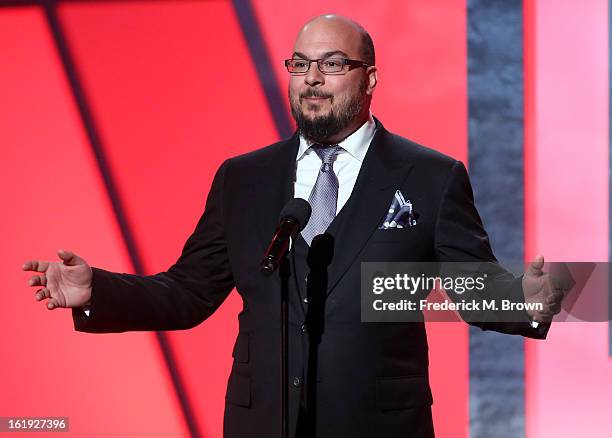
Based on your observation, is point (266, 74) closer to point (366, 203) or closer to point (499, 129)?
point (499, 129)

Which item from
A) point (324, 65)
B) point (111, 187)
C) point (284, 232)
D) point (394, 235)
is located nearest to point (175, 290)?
point (394, 235)

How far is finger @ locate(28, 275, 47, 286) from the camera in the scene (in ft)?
5.84

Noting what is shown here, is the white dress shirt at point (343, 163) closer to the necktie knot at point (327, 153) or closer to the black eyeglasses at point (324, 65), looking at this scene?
the necktie knot at point (327, 153)

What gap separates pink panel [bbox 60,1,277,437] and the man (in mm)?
810

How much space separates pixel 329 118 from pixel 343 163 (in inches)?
5.0

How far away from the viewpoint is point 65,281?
1920mm

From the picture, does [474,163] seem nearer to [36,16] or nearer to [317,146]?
[317,146]

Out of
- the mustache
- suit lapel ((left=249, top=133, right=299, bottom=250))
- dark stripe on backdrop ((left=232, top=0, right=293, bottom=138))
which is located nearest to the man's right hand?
suit lapel ((left=249, top=133, right=299, bottom=250))

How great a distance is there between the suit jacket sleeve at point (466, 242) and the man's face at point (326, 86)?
0.31 metres

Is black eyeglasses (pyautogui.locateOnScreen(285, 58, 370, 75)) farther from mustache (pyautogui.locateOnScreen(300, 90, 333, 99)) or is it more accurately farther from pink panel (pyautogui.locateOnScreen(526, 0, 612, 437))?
pink panel (pyautogui.locateOnScreen(526, 0, 612, 437))

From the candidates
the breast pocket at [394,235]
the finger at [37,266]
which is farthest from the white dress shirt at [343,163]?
the finger at [37,266]

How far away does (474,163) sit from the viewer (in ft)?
9.83

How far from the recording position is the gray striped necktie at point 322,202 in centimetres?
207

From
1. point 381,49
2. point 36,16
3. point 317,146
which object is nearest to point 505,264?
point 381,49
